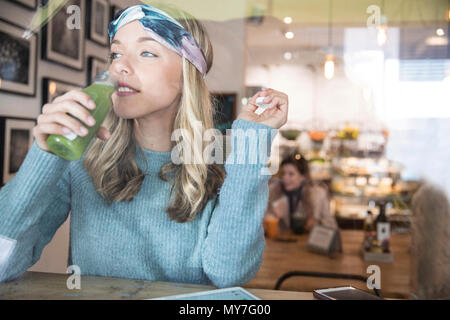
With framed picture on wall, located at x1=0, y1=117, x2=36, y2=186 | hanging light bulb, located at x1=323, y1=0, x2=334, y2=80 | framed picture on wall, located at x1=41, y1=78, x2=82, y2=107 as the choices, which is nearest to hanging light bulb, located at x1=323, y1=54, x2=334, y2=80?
hanging light bulb, located at x1=323, y1=0, x2=334, y2=80

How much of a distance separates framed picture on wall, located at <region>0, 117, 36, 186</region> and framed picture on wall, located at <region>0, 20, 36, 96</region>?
72 millimetres

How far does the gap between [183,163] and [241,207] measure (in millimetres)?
194

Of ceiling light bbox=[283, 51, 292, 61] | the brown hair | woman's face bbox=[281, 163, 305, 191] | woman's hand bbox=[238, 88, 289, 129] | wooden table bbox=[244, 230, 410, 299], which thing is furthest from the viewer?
the brown hair

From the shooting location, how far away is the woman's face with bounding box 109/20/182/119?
79cm

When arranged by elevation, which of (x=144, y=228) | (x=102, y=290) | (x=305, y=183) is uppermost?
(x=305, y=183)

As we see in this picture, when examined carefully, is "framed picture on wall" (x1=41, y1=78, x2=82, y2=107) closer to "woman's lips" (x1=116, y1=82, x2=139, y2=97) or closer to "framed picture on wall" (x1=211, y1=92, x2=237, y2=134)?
"woman's lips" (x1=116, y1=82, x2=139, y2=97)

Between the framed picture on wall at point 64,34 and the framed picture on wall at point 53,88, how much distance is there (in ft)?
0.18

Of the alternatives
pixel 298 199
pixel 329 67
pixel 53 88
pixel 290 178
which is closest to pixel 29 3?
pixel 53 88

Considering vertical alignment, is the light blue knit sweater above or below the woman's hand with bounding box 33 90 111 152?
below

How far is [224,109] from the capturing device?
2.74ft

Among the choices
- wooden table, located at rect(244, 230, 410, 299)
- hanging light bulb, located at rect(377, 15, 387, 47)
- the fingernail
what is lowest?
wooden table, located at rect(244, 230, 410, 299)

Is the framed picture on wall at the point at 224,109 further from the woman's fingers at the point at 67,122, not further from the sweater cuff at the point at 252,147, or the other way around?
the woman's fingers at the point at 67,122

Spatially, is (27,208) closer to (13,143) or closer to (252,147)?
(13,143)
